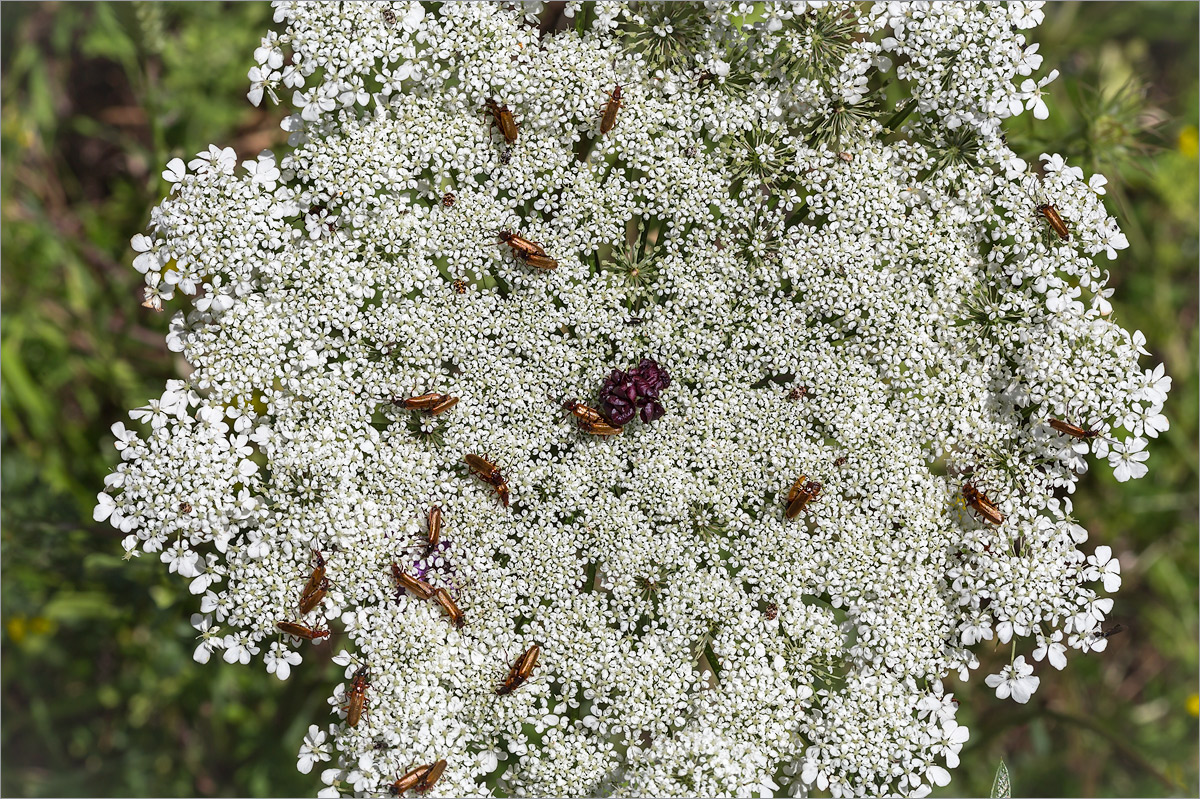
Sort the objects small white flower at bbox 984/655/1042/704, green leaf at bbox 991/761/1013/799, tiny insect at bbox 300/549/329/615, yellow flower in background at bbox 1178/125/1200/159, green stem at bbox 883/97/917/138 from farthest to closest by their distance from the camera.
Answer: yellow flower in background at bbox 1178/125/1200/159
small white flower at bbox 984/655/1042/704
green stem at bbox 883/97/917/138
tiny insect at bbox 300/549/329/615
green leaf at bbox 991/761/1013/799

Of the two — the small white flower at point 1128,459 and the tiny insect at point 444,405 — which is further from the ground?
the small white flower at point 1128,459

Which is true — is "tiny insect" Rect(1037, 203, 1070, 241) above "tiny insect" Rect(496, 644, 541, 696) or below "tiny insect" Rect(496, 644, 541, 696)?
above

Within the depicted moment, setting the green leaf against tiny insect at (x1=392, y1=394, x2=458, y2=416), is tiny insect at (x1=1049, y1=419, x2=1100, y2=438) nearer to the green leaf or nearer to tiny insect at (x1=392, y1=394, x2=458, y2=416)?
the green leaf

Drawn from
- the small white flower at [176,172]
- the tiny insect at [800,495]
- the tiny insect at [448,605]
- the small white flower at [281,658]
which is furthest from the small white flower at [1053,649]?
the small white flower at [176,172]

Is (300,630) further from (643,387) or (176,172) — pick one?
(176,172)

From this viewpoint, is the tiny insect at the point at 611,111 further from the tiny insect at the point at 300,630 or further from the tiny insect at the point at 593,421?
the tiny insect at the point at 300,630

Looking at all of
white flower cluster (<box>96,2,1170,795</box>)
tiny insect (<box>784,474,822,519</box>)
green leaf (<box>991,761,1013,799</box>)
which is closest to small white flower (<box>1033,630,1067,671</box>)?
white flower cluster (<box>96,2,1170,795</box>)
